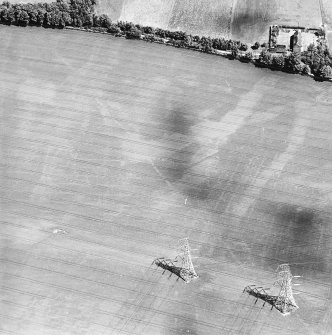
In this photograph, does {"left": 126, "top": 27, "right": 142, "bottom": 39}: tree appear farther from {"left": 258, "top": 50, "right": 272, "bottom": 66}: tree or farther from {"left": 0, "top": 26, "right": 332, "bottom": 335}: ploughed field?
{"left": 258, "top": 50, "right": 272, "bottom": 66}: tree

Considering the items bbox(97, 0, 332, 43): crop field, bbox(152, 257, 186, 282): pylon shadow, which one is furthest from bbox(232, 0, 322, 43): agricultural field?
bbox(152, 257, 186, 282): pylon shadow

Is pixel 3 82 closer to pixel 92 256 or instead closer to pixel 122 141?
pixel 122 141

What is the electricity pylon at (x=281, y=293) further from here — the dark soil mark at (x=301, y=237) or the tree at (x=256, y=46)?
the tree at (x=256, y=46)

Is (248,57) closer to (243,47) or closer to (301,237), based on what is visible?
(243,47)

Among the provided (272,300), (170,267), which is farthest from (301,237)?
(170,267)

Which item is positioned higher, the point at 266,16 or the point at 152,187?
the point at 266,16

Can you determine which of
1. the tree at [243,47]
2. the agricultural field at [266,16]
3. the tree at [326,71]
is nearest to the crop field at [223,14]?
the agricultural field at [266,16]

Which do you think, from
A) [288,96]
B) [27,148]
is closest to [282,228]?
[288,96]

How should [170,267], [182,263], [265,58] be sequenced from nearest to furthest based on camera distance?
[182,263] < [170,267] < [265,58]
